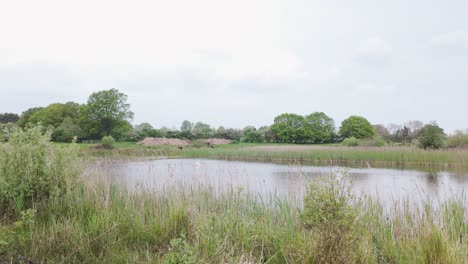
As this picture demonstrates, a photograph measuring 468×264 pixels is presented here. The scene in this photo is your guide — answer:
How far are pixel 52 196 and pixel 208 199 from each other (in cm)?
257

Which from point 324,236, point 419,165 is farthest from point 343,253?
point 419,165

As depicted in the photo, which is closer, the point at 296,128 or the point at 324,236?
the point at 324,236

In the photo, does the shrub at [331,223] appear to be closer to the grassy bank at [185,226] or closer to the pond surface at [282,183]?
the grassy bank at [185,226]

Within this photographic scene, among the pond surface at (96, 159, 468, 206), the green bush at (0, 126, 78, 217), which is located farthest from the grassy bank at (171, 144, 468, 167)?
the green bush at (0, 126, 78, 217)

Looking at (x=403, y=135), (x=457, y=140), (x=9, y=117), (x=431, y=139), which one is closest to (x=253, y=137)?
(x=403, y=135)

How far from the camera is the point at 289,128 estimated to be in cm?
4966

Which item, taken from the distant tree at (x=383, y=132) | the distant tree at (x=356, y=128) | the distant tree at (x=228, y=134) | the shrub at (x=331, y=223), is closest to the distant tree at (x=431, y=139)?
the shrub at (x=331, y=223)

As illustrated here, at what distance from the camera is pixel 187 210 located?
4.40 m

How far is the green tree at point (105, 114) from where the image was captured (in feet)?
140

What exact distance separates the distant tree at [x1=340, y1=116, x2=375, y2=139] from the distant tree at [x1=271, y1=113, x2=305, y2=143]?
24.1 ft

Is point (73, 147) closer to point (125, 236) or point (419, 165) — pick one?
point (125, 236)

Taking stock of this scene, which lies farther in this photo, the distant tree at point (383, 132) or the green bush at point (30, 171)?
the distant tree at point (383, 132)

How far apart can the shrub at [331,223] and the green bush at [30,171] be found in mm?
3856

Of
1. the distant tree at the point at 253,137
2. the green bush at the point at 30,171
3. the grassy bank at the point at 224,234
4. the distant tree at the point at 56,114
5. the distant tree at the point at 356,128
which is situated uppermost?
the distant tree at the point at 56,114
